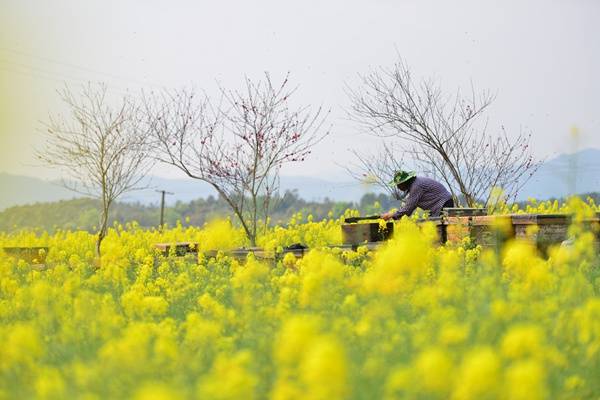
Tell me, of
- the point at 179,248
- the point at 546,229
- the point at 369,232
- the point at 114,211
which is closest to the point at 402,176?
the point at 369,232

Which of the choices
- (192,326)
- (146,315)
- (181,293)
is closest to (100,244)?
(181,293)

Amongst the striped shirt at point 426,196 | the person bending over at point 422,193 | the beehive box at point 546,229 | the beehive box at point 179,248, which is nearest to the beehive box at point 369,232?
the person bending over at point 422,193

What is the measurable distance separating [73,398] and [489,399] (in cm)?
122

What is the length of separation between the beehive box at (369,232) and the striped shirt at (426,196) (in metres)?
0.84

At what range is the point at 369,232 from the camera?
324 inches

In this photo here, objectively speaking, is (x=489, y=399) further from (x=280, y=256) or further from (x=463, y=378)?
(x=280, y=256)

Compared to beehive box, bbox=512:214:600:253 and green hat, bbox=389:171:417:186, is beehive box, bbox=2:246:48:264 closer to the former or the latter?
green hat, bbox=389:171:417:186

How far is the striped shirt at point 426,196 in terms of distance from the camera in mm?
9062

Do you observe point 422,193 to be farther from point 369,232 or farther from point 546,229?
point 546,229

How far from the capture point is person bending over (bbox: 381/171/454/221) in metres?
9.07

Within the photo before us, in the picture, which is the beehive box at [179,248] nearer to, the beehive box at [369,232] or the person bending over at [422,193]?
the beehive box at [369,232]

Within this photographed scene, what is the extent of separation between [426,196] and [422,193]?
0.36ft

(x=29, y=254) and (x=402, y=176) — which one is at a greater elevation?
(x=402, y=176)

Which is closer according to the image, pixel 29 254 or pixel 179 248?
pixel 179 248
